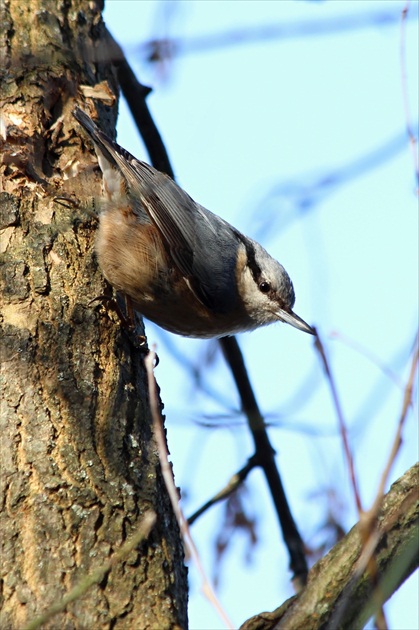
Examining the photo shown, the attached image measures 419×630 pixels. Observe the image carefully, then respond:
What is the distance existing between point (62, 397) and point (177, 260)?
1444 mm

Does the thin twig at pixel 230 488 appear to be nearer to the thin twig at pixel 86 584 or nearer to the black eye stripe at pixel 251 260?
the black eye stripe at pixel 251 260

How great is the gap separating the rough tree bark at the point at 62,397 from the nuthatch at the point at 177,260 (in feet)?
0.39

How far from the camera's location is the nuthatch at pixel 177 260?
147 inches

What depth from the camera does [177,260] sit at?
158 inches

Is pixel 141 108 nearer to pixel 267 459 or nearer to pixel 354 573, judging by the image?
pixel 267 459

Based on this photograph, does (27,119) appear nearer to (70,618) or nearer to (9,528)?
(9,528)

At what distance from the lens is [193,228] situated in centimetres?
412

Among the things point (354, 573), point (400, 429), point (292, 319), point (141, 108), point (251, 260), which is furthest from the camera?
point (141, 108)

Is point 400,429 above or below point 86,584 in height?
below

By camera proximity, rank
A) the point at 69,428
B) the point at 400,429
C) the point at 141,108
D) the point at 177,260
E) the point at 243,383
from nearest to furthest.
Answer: the point at 400,429, the point at 69,428, the point at 177,260, the point at 141,108, the point at 243,383

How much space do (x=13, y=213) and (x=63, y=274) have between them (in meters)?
0.35

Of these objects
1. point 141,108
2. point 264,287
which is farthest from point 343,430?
point 141,108

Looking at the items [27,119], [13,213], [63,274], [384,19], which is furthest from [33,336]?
[384,19]

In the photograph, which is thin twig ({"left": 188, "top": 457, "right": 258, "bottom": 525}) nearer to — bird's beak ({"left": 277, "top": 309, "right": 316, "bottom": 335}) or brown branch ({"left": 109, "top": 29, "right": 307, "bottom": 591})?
brown branch ({"left": 109, "top": 29, "right": 307, "bottom": 591})
